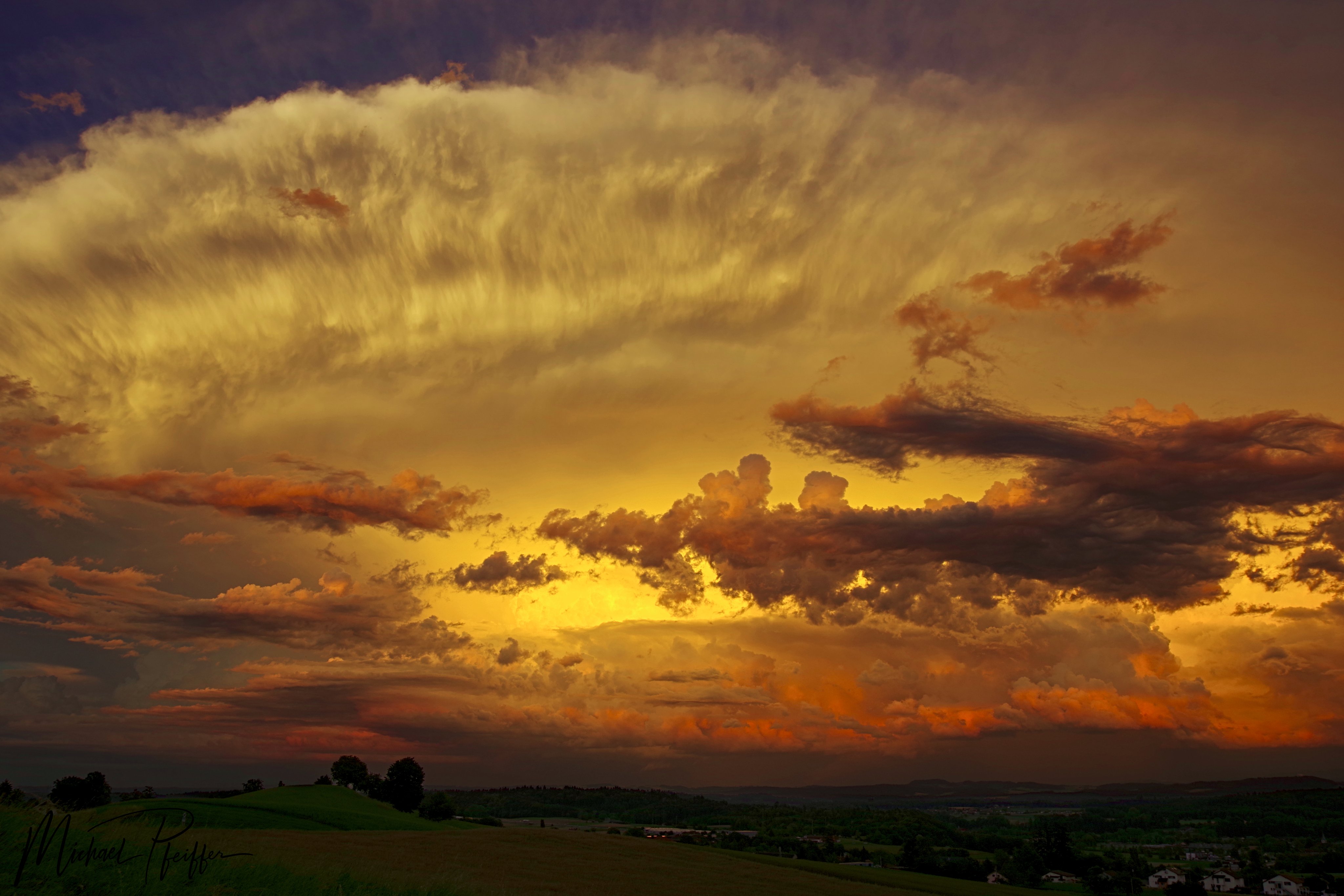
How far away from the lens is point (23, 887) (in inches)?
653

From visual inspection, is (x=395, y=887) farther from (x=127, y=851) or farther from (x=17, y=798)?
(x=17, y=798)

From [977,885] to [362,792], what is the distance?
12264 centimetres

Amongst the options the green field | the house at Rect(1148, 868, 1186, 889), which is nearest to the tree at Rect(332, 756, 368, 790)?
the green field

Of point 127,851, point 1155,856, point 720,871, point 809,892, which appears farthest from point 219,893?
point 1155,856

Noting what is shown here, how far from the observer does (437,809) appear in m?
159

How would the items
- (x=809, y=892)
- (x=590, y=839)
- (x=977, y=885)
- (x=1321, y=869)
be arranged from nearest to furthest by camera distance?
(x=809, y=892)
(x=590, y=839)
(x=977, y=885)
(x=1321, y=869)

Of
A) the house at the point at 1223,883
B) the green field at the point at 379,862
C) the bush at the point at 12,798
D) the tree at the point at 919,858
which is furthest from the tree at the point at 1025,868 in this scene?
the bush at the point at 12,798

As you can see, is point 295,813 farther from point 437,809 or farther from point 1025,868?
point 1025,868

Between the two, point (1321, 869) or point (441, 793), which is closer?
point (1321, 869)

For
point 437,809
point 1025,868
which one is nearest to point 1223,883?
point 1025,868

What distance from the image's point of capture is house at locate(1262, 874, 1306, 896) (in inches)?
5615

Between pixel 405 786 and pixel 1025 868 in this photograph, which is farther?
pixel 405 786

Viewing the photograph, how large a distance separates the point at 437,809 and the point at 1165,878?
13437cm

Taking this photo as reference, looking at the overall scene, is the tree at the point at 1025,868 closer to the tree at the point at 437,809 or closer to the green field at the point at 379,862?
the green field at the point at 379,862
